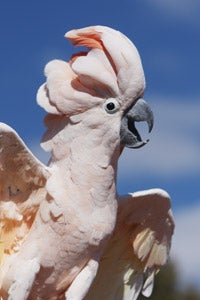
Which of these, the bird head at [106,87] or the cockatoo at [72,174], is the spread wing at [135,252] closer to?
the cockatoo at [72,174]

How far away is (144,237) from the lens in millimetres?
4871

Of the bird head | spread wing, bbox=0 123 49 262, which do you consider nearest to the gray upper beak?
the bird head

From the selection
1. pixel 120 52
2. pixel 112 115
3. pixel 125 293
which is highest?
pixel 120 52

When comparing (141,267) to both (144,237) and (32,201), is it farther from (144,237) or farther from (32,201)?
(32,201)

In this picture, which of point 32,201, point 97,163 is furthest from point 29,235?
point 97,163

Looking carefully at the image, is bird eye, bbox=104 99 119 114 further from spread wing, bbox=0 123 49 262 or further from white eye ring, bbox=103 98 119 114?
spread wing, bbox=0 123 49 262

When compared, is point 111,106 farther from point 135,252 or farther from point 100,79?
point 135,252

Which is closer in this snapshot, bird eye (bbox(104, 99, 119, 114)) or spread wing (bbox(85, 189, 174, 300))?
bird eye (bbox(104, 99, 119, 114))

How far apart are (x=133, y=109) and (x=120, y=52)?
1.12 ft

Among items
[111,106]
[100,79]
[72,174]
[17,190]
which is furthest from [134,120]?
[17,190]

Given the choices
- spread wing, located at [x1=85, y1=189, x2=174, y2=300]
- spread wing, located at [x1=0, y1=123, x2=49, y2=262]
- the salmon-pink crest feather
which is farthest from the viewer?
spread wing, located at [x1=85, y1=189, x2=174, y2=300]

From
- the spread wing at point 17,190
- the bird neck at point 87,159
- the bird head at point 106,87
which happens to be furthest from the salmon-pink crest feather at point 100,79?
the spread wing at point 17,190

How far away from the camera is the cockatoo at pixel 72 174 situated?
4.11m

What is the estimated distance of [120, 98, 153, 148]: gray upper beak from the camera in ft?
13.9
